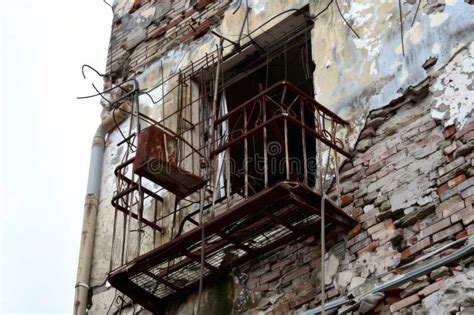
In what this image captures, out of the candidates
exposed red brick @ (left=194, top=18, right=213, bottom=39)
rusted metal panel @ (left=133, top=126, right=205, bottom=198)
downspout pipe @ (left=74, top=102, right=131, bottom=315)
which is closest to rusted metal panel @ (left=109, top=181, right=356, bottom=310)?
rusted metal panel @ (left=133, top=126, right=205, bottom=198)

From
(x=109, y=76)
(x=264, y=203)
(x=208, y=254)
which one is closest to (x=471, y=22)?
(x=264, y=203)

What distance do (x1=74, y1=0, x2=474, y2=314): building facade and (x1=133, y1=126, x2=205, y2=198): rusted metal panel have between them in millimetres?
14

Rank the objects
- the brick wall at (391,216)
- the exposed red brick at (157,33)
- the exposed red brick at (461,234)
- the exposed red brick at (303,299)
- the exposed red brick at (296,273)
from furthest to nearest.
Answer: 1. the exposed red brick at (157,33)
2. the exposed red brick at (296,273)
3. the exposed red brick at (303,299)
4. the brick wall at (391,216)
5. the exposed red brick at (461,234)

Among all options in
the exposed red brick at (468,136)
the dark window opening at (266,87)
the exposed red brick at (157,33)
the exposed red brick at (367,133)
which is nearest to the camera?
the exposed red brick at (468,136)

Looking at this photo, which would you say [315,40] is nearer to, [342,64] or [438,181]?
[342,64]

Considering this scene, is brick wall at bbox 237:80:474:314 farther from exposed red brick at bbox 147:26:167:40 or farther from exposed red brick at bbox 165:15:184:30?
exposed red brick at bbox 147:26:167:40

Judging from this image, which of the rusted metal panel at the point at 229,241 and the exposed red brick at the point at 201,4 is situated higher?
the exposed red brick at the point at 201,4

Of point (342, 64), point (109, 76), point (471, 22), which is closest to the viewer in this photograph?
point (471, 22)

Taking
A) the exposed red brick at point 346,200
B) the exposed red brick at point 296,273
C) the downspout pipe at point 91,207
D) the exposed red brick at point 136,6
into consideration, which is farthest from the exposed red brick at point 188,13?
the exposed red brick at point 296,273

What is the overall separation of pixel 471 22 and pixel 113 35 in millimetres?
4398

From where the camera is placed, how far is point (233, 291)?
6961 millimetres

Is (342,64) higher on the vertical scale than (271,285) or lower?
higher

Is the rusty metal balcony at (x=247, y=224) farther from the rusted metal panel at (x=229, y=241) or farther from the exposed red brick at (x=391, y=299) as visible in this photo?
the exposed red brick at (x=391, y=299)

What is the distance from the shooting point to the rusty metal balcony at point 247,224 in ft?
20.8
